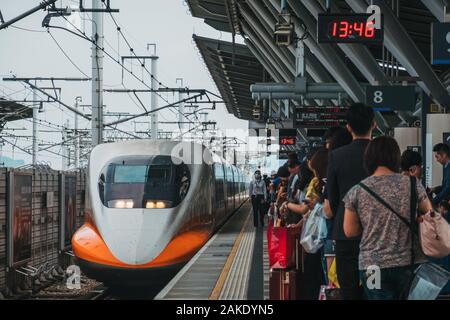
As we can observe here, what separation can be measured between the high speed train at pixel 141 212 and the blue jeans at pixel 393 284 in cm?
715

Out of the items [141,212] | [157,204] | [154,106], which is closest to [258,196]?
[157,204]

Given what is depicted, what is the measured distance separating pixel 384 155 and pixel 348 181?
→ 522mm

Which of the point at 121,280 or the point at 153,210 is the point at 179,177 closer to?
the point at 153,210

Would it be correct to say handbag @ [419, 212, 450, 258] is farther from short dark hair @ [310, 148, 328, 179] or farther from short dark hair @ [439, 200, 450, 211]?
short dark hair @ [439, 200, 450, 211]

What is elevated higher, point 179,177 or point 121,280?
point 179,177

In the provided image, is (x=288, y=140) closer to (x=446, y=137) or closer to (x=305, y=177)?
(x=446, y=137)

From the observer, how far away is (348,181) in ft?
15.1

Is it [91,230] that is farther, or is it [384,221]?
[91,230]

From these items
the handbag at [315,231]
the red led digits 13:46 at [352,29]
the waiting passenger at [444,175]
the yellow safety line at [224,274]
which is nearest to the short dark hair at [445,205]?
the waiting passenger at [444,175]

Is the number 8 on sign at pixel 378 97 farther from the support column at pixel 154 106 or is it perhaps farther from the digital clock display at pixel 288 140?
the support column at pixel 154 106

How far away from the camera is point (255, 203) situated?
19047mm

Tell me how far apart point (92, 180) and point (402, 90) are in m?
6.11

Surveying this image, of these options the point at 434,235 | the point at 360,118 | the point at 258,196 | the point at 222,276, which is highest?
the point at 360,118

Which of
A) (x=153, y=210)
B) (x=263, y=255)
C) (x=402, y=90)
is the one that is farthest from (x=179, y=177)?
(x=402, y=90)
